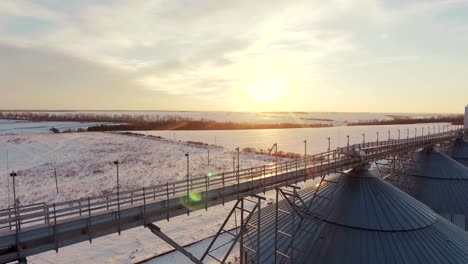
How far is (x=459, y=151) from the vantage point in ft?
174

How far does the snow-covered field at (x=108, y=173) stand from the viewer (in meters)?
30.5

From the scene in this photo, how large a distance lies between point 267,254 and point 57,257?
2197 cm

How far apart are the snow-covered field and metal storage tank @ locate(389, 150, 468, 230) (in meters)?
24.7

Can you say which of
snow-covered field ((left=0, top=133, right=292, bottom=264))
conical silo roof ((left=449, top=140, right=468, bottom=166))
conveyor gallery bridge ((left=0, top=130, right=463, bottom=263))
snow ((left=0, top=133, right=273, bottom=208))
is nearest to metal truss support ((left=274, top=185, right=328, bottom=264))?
conveyor gallery bridge ((left=0, top=130, right=463, bottom=263))

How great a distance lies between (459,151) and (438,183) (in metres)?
23.8

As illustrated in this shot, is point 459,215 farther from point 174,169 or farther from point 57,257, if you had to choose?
point 174,169

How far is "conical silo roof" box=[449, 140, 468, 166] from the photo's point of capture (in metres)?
51.7

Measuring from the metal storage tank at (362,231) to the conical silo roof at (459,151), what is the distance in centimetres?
3612

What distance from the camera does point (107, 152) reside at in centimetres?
8456

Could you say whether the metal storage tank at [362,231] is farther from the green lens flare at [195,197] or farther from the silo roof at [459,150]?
the silo roof at [459,150]

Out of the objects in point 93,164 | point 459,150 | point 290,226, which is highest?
point 459,150

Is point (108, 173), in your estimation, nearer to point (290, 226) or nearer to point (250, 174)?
point (250, 174)

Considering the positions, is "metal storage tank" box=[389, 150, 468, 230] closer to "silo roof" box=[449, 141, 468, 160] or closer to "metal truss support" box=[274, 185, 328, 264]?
"silo roof" box=[449, 141, 468, 160]

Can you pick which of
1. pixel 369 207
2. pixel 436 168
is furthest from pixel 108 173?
pixel 436 168
